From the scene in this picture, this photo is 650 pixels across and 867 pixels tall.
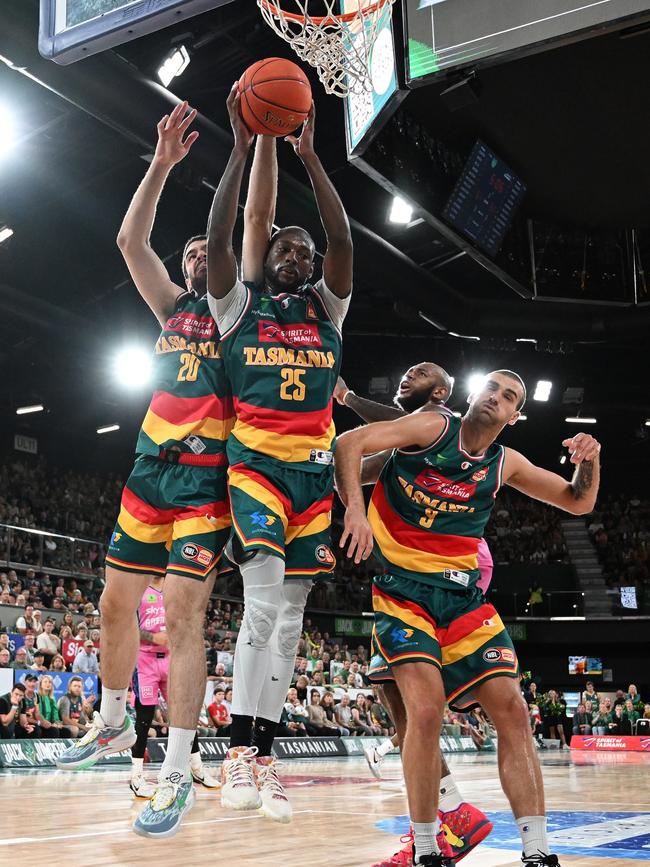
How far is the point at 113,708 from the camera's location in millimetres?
4066

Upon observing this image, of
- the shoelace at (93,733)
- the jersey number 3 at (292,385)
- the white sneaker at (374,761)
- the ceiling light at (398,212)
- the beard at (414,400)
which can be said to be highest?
the ceiling light at (398,212)

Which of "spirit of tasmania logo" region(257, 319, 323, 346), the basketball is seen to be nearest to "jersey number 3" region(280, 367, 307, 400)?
"spirit of tasmania logo" region(257, 319, 323, 346)

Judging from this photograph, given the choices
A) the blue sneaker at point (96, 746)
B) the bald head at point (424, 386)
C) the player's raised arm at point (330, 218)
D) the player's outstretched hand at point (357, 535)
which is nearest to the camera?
the player's outstretched hand at point (357, 535)

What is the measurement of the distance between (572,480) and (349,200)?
32.2ft

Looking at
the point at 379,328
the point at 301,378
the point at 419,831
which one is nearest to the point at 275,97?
the point at 301,378

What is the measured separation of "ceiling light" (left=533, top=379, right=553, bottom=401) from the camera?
1705 centimetres

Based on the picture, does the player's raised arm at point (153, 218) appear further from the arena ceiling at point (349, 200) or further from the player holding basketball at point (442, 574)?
the arena ceiling at point (349, 200)

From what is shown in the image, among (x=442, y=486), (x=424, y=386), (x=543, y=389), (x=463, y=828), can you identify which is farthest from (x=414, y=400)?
(x=543, y=389)

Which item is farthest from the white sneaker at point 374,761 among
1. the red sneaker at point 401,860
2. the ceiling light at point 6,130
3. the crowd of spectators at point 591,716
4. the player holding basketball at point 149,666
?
the crowd of spectators at point 591,716

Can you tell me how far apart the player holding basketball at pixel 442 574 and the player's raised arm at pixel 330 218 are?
0.78m

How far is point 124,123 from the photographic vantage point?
9.45 m

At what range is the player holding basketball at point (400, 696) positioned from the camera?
3569 millimetres

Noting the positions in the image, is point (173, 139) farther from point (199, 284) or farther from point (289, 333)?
point (289, 333)

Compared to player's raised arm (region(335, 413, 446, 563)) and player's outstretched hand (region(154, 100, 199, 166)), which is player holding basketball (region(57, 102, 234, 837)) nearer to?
player's outstretched hand (region(154, 100, 199, 166))
